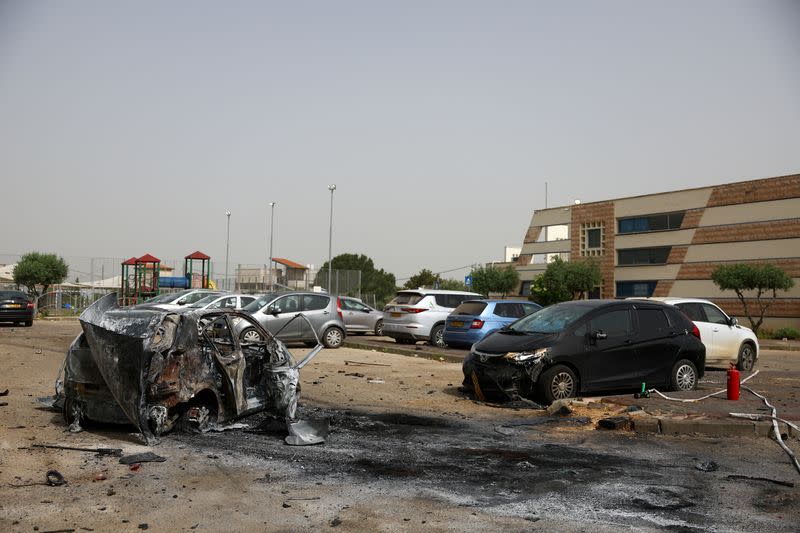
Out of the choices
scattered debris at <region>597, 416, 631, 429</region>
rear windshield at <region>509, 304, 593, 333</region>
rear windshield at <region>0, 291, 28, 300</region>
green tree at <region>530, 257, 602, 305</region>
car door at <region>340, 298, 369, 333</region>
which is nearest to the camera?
scattered debris at <region>597, 416, 631, 429</region>

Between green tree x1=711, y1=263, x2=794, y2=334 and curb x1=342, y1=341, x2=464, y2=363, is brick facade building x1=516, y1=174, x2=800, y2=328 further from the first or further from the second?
curb x1=342, y1=341, x2=464, y2=363

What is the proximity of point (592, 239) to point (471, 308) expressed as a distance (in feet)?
134

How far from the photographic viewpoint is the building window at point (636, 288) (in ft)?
176

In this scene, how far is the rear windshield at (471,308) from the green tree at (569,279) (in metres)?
34.8

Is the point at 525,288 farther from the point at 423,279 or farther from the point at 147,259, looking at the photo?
the point at 147,259

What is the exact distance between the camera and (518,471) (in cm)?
698

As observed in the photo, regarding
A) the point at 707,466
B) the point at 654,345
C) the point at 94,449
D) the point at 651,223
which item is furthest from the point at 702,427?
the point at 651,223

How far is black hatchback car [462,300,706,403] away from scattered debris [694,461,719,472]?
12.3 ft

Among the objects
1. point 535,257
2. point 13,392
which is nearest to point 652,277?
point 535,257

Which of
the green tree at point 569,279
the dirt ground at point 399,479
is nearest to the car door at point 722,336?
the dirt ground at point 399,479

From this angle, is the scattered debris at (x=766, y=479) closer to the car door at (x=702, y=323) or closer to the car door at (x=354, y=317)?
the car door at (x=702, y=323)

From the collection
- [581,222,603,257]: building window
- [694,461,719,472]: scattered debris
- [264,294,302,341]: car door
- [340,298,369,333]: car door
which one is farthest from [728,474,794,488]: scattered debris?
[581,222,603,257]: building window

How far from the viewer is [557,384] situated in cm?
1119

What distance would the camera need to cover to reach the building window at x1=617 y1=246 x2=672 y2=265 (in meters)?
52.9
